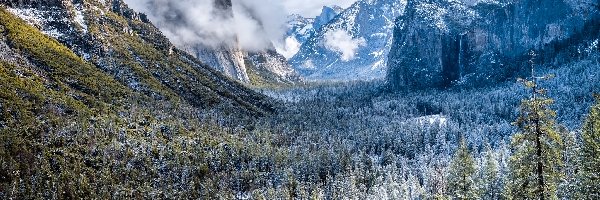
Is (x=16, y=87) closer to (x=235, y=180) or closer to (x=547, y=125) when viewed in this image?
(x=235, y=180)

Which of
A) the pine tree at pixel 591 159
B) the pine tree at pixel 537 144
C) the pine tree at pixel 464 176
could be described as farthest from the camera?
the pine tree at pixel 464 176

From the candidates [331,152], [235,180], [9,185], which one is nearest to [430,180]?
[331,152]

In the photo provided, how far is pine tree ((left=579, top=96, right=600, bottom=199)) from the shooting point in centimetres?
4797

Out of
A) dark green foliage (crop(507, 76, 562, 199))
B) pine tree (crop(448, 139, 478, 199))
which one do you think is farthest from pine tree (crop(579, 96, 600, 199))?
dark green foliage (crop(507, 76, 562, 199))

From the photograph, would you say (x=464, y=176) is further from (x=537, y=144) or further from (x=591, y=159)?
(x=537, y=144)

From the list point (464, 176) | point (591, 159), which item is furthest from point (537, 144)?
point (464, 176)

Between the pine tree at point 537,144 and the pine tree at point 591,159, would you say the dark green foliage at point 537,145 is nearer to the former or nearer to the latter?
the pine tree at point 537,144

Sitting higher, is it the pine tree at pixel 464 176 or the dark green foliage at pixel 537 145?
the dark green foliage at pixel 537 145

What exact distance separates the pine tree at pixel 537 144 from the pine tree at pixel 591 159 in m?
12.9

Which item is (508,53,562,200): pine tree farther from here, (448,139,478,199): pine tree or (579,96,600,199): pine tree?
(448,139,478,199): pine tree

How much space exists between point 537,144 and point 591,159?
18.1 meters

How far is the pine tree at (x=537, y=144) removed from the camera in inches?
1380

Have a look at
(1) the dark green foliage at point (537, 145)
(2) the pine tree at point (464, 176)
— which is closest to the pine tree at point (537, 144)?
(1) the dark green foliage at point (537, 145)

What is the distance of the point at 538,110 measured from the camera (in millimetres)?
35000
